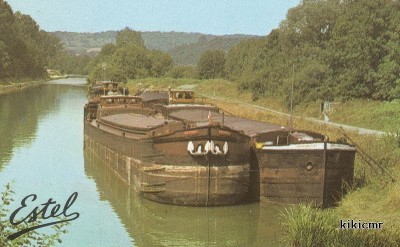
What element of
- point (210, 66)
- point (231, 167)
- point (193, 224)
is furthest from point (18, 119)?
point (210, 66)

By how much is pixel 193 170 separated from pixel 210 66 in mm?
80067

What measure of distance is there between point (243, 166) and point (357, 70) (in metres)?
22.1

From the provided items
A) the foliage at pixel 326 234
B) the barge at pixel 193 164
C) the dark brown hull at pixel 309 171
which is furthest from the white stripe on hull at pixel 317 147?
the foliage at pixel 326 234

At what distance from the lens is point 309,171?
18.8 m

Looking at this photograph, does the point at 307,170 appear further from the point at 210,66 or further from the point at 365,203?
the point at 210,66

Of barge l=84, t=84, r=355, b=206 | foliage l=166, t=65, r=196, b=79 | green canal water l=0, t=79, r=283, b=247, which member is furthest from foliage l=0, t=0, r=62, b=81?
barge l=84, t=84, r=355, b=206

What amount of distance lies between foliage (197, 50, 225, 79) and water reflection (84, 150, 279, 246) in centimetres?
7703

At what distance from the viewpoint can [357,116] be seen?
33312 mm

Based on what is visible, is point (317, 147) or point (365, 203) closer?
point (365, 203)

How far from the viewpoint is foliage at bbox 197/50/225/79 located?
320 ft

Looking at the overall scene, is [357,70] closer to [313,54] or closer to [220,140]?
[313,54]

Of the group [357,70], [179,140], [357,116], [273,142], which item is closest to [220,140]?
[179,140]

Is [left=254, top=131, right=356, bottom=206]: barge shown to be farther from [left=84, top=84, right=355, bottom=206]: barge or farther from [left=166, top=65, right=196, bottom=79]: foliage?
[left=166, top=65, right=196, bottom=79]: foliage

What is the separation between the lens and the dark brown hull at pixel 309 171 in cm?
1862
